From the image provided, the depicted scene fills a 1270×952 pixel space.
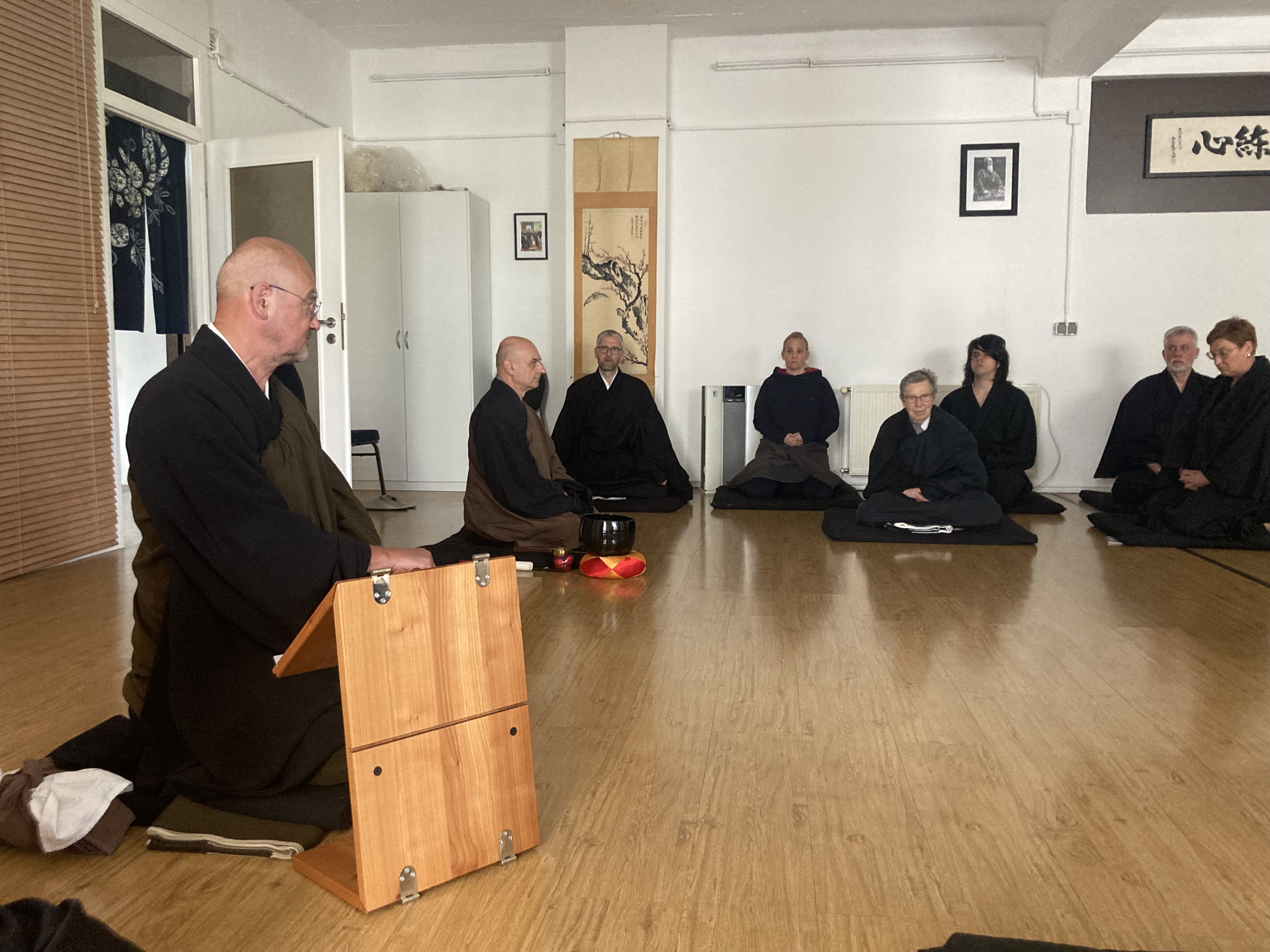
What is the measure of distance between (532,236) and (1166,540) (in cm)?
439

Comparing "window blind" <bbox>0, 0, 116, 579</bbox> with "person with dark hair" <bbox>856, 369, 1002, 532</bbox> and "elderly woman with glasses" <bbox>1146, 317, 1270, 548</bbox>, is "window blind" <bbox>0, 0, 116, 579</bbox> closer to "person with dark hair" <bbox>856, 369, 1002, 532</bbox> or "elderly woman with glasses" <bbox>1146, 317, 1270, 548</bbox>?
"person with dark hair" <bbox>856, 369, 1002, 532</bbox>

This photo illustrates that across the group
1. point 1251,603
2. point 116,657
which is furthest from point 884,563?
point 116,657

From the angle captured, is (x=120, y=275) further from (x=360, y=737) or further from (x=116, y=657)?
(x=360, y=737)

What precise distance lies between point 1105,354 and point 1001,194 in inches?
48.6

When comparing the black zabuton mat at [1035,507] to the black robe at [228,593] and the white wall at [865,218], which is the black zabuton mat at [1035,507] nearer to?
the white wall at [865,218]

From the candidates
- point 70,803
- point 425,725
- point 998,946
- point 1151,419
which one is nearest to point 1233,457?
point 1151,419

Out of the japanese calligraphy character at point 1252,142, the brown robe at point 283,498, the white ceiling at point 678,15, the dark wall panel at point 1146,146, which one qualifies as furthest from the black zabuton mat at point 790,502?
the brown robe at point 283,498

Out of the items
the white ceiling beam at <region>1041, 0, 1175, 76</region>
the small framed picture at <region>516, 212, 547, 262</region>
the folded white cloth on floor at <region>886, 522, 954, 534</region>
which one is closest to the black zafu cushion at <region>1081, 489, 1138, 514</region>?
the folded white cloth on floor at <region>886, 522, 954, 534</region>

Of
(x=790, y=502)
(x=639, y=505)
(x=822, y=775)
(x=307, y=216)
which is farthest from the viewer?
(x=790, y=502)

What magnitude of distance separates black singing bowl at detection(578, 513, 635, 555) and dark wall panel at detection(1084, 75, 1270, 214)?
4.18m

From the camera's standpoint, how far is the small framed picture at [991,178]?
6.55 metres

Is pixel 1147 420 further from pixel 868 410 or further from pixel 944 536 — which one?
pixel 944 536

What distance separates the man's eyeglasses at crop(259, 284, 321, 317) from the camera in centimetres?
200

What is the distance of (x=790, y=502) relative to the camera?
20.5ft
